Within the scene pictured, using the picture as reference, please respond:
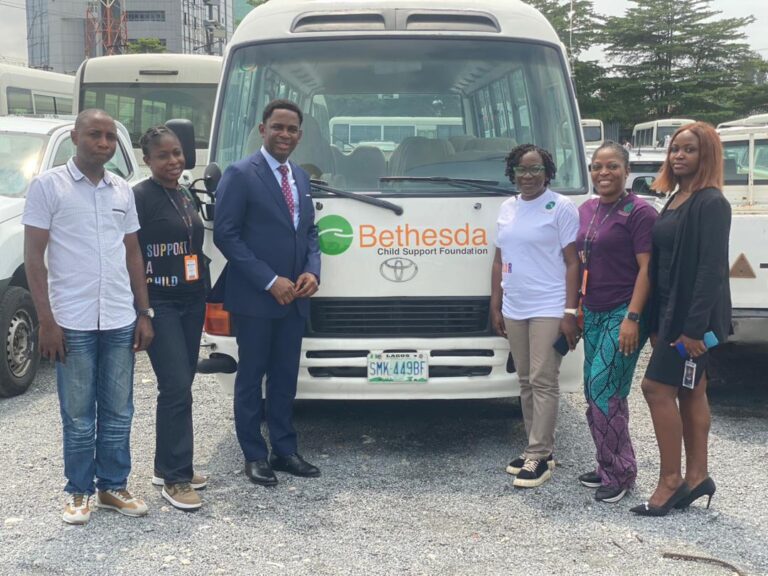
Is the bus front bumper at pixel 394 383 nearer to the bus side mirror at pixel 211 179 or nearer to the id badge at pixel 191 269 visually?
the id badge at pixel 191 269

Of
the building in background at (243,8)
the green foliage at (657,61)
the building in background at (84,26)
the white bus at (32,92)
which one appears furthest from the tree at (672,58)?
the building in background at (84,26)

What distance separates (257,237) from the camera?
15.3 ft

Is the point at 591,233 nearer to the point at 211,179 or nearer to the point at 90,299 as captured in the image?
the point at 211,179

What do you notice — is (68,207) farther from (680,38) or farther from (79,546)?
(680,38)

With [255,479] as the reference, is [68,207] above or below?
above

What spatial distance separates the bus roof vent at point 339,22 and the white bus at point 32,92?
1051 cm

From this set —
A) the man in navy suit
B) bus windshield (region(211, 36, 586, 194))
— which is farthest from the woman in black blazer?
the man in navy suit

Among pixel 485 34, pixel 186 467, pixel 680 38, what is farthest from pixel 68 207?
pixel 680 38

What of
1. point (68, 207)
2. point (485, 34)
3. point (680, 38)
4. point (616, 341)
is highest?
point (680, 38)

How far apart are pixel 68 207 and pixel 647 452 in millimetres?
3465

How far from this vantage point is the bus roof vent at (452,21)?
5246 millimetres

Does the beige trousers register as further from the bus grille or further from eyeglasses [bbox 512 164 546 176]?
eyeglasses [bbox 512 164 546 176]

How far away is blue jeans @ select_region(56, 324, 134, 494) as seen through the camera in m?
4.16

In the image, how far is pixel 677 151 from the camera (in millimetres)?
4223
